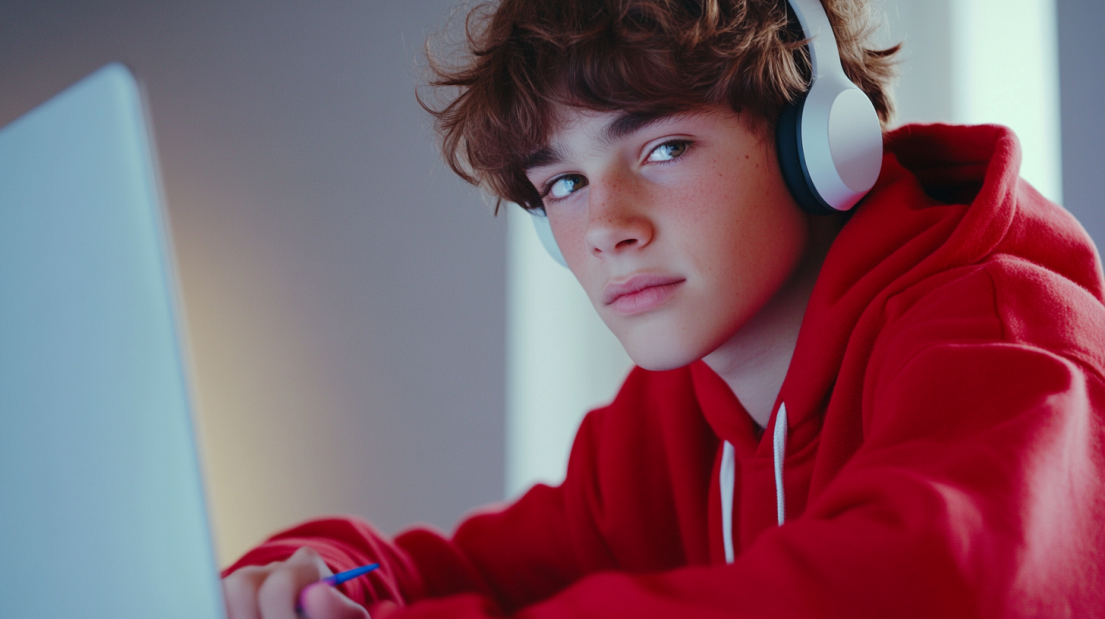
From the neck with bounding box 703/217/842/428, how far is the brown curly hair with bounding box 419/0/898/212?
148 mm

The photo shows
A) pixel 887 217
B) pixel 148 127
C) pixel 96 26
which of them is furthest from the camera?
pixel 96 26

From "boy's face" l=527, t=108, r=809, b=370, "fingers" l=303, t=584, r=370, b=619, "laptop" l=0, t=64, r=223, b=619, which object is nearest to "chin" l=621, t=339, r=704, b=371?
"boy's face" l=527, t=108, r=809, b=370

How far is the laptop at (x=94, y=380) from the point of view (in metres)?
0.34

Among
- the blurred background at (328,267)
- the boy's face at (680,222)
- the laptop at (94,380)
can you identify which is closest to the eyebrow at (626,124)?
the boy's face at (680,222)

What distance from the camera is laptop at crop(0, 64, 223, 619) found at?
0.34 meters

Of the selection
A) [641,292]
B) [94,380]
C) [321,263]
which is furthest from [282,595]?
[321,263]

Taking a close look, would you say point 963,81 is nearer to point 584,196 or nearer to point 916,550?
point 584,196

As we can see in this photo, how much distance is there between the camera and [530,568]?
926 millimetres

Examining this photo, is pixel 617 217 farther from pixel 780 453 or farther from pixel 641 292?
pixel 780 453

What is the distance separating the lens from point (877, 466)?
420 millimetres

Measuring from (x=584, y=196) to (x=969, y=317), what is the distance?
369mm

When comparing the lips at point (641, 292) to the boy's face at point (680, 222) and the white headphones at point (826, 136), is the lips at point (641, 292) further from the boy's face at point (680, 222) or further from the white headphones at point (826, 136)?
the white headphones at point (826, 136)

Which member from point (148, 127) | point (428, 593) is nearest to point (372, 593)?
point (428, 593)

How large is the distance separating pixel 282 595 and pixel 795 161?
57 centimetres
